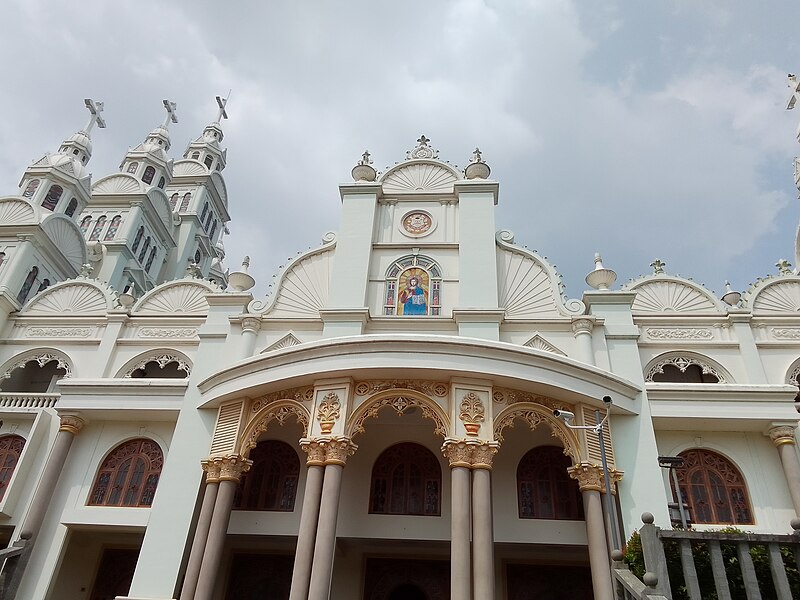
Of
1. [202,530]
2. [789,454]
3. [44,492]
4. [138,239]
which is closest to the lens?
[202,530]

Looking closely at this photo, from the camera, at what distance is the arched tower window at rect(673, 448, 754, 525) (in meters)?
15.5

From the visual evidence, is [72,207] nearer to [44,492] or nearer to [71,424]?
[71,424]

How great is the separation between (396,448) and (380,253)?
631cm

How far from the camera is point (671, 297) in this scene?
19.6m

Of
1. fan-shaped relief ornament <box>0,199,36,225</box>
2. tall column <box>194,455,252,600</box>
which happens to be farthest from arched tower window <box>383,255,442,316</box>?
fan-shaped relief ornament <box>0,199,36,225</box>

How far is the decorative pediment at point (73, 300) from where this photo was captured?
2186cm

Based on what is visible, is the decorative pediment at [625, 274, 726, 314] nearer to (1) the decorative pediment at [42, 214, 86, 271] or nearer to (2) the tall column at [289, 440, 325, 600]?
(2) the tall column at [289, 440, 325, 600]

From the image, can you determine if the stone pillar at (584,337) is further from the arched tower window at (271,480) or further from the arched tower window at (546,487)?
the arched tower window at (271,480)

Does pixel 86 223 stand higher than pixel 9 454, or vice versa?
pixel 86 223

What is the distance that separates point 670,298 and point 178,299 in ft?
54.6

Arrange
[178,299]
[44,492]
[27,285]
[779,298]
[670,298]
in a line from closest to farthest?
[44,492]
[779,298]
[670,298]
[178,299]
[27,285]

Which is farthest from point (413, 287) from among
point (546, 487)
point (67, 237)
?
point (67, 237)

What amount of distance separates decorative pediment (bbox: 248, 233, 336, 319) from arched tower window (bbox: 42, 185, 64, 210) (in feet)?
47.1

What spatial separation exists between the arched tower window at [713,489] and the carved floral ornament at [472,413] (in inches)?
252
